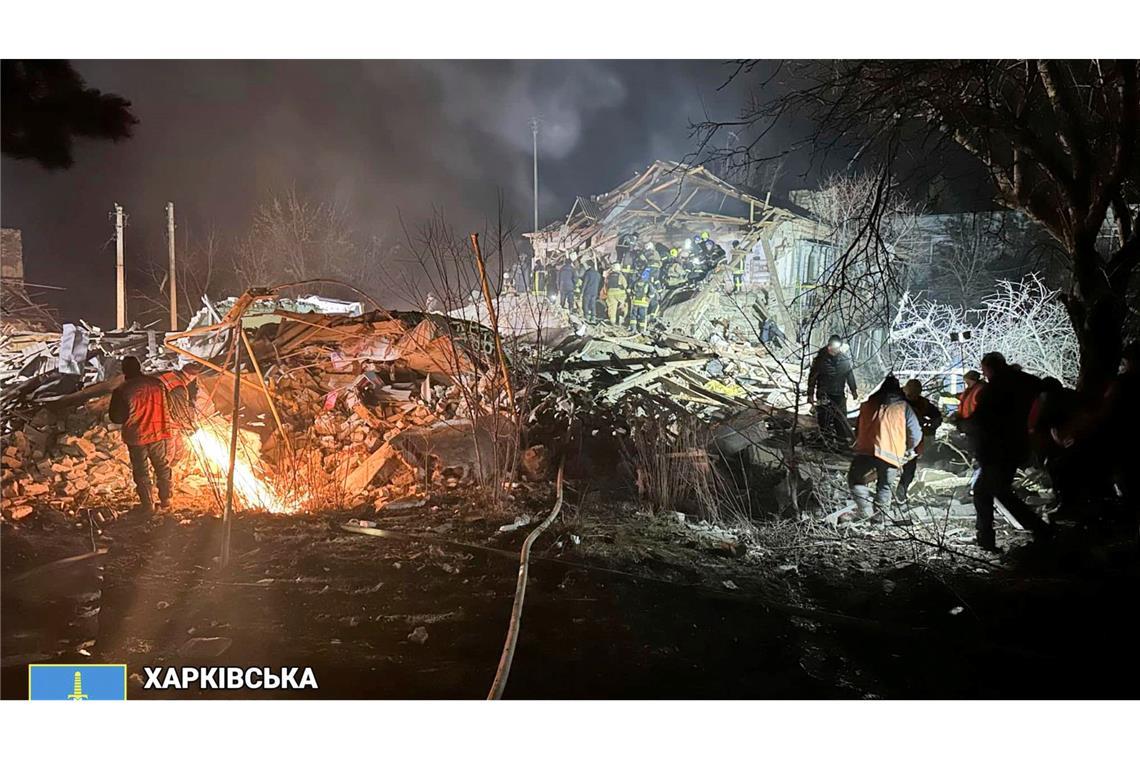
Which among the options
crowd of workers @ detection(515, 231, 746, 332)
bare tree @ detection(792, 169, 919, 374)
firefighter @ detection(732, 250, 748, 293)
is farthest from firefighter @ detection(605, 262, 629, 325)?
bare tree @ detection(792, 169, 919, 374)

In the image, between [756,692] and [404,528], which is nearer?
[756,692]

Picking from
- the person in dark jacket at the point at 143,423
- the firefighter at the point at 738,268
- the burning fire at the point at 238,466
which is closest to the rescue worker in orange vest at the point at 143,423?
the person in dark jacket at the point at 143,423

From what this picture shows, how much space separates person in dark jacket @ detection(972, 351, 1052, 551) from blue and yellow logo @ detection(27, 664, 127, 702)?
139 inches

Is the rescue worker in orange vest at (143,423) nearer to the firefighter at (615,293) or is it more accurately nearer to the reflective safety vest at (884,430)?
the firefighter at (615,293)

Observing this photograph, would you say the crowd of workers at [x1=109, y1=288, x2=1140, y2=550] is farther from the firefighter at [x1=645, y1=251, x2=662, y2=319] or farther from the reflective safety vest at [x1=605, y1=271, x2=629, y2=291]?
the reflective safety vest at [x1=605, y1=271, x2=629, y2=291]

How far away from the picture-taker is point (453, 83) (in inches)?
86.0

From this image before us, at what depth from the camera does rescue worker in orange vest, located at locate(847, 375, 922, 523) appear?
220cm

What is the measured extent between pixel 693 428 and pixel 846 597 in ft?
2.98

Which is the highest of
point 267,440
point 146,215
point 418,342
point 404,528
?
point 146,215

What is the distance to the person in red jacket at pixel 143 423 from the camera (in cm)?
218

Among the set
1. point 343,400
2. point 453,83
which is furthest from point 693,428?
point 453,83

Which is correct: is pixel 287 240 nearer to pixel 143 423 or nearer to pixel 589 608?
pixel 143 423

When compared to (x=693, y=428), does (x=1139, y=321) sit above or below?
above

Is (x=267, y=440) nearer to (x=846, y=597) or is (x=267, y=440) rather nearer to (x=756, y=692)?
(x=756, y=692)
